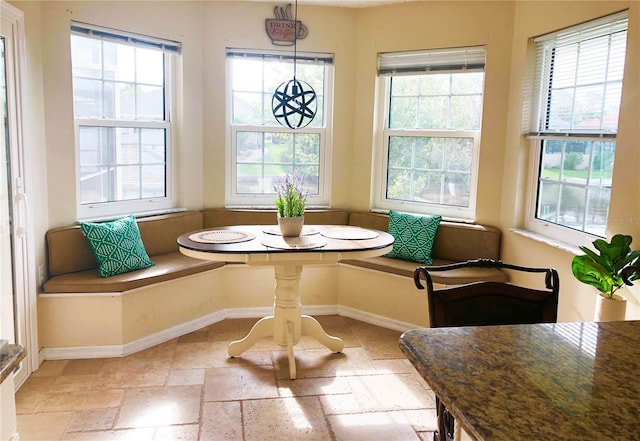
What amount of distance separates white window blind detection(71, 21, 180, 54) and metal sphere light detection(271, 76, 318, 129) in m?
0.84

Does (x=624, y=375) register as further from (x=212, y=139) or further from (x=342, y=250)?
(x=212, y=139)

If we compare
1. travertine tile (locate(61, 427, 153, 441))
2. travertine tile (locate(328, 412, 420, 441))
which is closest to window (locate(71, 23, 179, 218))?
travertine tile (locate(61, 427, 153, 441))

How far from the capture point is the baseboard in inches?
138

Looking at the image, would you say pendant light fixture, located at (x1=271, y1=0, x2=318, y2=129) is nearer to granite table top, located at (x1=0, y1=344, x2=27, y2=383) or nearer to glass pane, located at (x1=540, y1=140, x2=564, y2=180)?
glass pane, located at (x1=540, y1=140, x2=564, y2=180)

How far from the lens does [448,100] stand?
4391 millimetres

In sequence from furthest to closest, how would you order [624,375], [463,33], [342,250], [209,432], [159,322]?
[463,33]
[159,322]
[342,250]
[209,432]
[624,375]

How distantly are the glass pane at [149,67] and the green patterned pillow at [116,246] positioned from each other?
1.10 m

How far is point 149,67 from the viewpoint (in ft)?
13.8

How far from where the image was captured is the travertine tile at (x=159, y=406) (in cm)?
280

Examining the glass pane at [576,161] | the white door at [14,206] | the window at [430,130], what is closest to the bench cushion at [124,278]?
the white door at [14,206]

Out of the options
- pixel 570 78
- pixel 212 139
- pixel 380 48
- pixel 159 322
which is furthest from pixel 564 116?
pixel 159 322

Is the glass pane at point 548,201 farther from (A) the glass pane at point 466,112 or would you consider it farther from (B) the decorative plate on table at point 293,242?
(B) the decorative plate on table at point 293,242

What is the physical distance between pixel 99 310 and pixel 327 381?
1500mm

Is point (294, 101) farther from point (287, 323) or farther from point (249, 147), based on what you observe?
point (287, 323)
